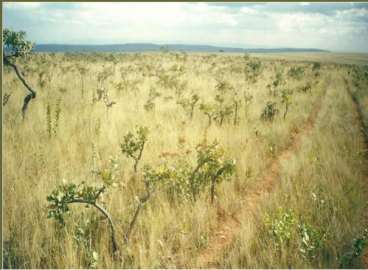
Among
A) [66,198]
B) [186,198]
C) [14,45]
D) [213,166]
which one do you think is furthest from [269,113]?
[66,198]

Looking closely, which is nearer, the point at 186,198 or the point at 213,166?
the point at 186,198

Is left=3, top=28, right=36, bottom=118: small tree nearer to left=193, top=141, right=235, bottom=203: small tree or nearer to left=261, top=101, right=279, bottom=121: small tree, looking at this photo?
left=193, top=141, right=235, bottom=203: small tree

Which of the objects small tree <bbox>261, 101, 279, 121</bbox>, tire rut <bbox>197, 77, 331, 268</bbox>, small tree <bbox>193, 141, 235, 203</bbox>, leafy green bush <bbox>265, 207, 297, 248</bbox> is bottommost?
tire rut <bbox>197, 77, 331, 268</bbox>

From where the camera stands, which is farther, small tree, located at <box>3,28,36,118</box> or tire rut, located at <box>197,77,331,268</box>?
small tree, located at <box>3,28,36,118</box>

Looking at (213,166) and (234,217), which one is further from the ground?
(213,166)

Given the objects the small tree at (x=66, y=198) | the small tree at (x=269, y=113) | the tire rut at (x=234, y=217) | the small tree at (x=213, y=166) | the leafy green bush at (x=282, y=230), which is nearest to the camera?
the small tree at (x=66, y=198)

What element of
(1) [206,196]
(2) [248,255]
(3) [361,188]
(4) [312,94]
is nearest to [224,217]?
(1) [206,196]

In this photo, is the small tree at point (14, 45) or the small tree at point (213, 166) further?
the small tree at point (14, 45)

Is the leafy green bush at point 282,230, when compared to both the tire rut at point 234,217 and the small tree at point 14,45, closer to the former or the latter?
the tire rut at point 234,217

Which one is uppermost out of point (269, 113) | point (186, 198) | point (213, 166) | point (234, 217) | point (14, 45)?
point (14, 45)

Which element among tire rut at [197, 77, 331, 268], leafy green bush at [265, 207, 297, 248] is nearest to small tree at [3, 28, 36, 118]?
tire rut at [197, 77, 331, 268]

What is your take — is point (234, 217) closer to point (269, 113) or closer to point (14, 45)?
point (14, 45)

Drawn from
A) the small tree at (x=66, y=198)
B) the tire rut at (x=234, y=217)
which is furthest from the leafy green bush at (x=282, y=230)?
the small tree at (x=66, y=198)

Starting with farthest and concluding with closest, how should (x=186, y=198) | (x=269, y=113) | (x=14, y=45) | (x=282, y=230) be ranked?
(x=269, y=113)
(x=14, y=45)
(x=186, y=198)
(x=282, y=230)
